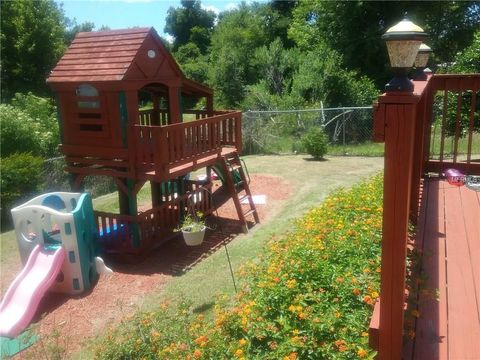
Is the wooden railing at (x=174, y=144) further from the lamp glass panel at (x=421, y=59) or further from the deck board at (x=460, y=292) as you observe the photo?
the deck board at (x=460, y=292)

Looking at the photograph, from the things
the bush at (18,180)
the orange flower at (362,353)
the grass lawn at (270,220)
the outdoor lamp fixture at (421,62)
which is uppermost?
the outdoor lamp fixture at (421,62)

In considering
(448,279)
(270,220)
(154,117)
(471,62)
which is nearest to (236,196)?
(270,220)

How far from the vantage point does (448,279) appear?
3352mm

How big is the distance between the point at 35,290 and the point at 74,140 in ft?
10.1

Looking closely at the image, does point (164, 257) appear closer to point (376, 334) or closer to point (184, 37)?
point (376, 334)

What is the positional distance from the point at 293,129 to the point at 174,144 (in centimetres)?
980

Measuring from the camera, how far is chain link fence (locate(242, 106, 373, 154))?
17.1m

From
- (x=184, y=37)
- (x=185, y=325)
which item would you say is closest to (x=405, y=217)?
(x=185, y=325)


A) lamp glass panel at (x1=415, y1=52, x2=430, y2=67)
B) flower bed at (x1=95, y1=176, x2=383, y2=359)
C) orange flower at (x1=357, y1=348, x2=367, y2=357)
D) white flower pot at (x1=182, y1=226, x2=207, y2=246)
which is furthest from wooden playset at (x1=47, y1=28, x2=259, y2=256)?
orange flower at (x1=357, y1=348, x2=367, y2=357)

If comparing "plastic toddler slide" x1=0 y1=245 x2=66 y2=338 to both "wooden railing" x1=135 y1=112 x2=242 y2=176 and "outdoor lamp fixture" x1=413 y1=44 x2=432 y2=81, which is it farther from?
"outdoor lamp fixture" x1=413 y1=44 x2=432 y2=81

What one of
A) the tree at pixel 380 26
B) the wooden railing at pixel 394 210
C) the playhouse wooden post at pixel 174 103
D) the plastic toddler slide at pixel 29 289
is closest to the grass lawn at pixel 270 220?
the plastic toddler slide at pixel 29 289

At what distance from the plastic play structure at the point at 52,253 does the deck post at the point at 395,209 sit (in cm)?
561

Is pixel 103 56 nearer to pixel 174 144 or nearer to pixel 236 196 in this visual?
pixel 174 144

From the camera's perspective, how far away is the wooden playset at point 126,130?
7922mm
